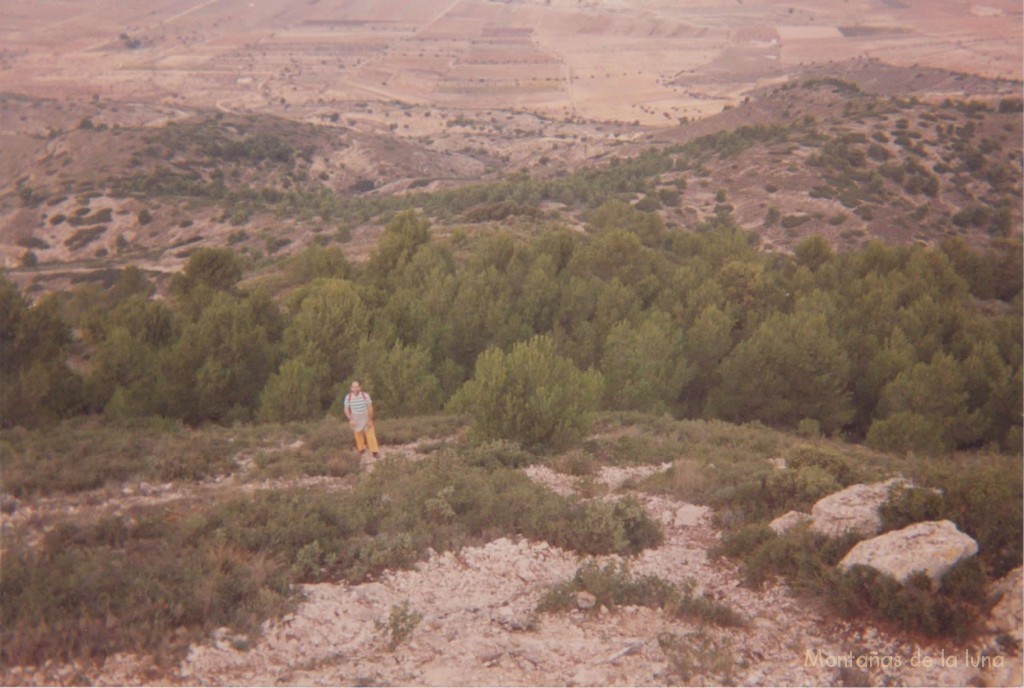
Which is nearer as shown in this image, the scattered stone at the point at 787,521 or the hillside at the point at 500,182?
the scattered stone at the point at 787,521

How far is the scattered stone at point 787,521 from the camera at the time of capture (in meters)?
8.77

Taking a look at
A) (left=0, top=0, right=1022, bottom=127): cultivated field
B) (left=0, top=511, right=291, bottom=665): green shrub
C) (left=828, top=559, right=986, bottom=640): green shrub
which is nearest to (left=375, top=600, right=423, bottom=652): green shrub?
(left=0, top=511, right=291, bottom=665): green shrub

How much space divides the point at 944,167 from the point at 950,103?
1990 cm

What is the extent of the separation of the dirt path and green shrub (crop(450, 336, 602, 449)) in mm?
4823

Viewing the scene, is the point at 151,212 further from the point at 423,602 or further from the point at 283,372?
the point at 423,602

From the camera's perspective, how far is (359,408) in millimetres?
12188

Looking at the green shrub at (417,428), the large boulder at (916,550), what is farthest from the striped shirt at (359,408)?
the large boulder at (916,550)

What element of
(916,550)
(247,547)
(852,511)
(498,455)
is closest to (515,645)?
(247,547)

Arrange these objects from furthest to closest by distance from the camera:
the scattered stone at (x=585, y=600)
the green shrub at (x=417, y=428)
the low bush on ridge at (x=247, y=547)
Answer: the green shrub at (x=417, y=428)
the scattered stone at (x=585, y=600)
the low bush on ridge at (x=247, y=547)

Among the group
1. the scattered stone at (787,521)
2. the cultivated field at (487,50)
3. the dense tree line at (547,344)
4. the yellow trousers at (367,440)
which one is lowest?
the dense tree line at (547,344)

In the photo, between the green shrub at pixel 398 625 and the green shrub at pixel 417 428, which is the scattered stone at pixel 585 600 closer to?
the green shrub at pixel 398 625

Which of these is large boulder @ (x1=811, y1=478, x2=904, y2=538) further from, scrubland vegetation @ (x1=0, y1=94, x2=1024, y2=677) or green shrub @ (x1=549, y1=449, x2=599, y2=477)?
green shrub @ (x1=549, y1=449, x2=599, y2=477)

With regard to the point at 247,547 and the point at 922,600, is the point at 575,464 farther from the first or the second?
the point at 922,600

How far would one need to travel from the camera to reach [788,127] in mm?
67500
